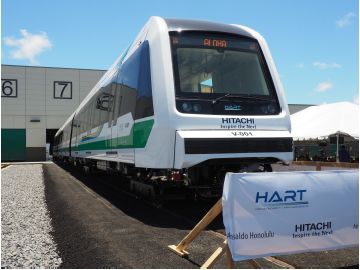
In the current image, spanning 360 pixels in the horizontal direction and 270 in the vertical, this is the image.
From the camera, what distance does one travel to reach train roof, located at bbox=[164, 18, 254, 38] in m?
7.65

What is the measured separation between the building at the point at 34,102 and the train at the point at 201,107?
38.4 meters

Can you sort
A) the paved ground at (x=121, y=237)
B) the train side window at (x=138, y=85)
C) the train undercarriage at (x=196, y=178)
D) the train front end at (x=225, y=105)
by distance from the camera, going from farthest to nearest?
the train side window at (x=138, y=85) < the train undercarriage at (x=196, y=178) < the train front end at (x=225, y=105) < the paved ground at (x=121, y=237)

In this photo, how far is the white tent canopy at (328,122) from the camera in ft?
65.9

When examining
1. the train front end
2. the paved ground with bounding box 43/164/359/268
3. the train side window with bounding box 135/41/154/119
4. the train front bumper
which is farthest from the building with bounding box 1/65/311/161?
the train front bumper

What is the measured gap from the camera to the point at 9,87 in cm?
4394

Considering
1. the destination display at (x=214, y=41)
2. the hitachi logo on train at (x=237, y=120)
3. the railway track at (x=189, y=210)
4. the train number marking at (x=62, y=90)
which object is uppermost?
the train number marking at (x=62, y=90)

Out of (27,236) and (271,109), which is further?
(271,109)

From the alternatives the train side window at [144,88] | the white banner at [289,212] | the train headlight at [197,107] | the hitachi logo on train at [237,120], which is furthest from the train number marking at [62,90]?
the white banner at [289,212]

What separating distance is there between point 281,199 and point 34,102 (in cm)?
4370

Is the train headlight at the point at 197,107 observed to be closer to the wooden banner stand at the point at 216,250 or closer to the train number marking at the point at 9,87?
the wooden banner stand at the point at 216,250

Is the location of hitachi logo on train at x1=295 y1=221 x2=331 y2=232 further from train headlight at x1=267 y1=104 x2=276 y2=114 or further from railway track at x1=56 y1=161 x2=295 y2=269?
train headlight at x1=267 y1=104 x2=276 y2=114

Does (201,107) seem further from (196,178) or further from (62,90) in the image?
(62,90)

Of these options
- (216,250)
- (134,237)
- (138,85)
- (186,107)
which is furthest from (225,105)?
(216,250)

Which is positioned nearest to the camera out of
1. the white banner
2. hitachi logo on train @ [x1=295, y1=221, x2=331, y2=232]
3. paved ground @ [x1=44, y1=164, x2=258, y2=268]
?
the white banner
